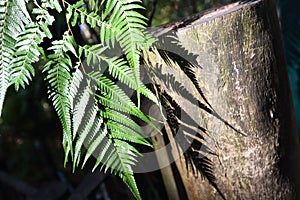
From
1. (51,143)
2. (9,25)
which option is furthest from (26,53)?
(51,143)

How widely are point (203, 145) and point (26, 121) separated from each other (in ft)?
7.59

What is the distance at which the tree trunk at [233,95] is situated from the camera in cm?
91

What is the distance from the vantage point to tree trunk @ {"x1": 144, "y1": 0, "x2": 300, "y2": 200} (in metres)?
0.91

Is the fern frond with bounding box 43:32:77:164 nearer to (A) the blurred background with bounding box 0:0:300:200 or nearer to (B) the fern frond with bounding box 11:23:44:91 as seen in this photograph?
(B) the fern frond with bounding box 11:23:44:91

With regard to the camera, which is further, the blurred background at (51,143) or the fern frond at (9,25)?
the blurred background at (51,143)

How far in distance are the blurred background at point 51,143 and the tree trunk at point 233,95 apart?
0.27m

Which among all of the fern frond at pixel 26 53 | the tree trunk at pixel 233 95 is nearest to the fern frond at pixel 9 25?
the fern frond at pixel 26 53

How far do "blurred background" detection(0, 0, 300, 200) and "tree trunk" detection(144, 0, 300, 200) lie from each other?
267 millimetres

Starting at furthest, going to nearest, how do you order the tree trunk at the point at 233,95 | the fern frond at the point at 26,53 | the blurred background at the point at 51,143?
the blurred background at the point at 51,143 < the tree trunk at the point at 233,95 < the fern frond at the point at 26,53

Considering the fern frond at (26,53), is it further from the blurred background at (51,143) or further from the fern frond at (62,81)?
the blurred background at (51,143)

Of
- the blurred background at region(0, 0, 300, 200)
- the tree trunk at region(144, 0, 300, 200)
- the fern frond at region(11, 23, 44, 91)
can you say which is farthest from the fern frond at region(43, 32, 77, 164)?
the blurred background at region(0, 0, 300, 200)

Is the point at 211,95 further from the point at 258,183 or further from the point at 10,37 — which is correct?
the point at 10,37

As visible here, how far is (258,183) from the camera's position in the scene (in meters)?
1.07

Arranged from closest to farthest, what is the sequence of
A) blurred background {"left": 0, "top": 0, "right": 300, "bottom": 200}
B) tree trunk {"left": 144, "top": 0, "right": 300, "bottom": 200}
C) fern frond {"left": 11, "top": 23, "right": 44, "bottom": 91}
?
1. fern frond {"left": 11, "top": 23, "right": 44, "bottom": 91}
2. tree trunk {"left": 144, "top": 0, "right": 300, "bottom": 200}
3. blurred background {"left": 0, "top": 0, "right": 300, "bottom": 200}
